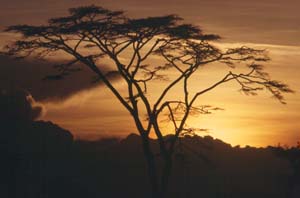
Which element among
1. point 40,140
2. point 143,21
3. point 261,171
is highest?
point 143,21

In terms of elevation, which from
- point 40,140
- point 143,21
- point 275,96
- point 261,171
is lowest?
point 261,171

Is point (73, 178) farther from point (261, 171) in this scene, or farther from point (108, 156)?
point (261, 171)

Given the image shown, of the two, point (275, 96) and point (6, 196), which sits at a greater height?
point (275, 96)

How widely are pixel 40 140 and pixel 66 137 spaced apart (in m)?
11.3

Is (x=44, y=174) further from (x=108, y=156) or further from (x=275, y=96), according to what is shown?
(x=275, y=96)

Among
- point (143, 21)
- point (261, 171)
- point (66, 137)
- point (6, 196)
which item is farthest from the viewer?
point (261, 171)

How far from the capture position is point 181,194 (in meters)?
93.4

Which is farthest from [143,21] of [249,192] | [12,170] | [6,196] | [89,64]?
[249,192]

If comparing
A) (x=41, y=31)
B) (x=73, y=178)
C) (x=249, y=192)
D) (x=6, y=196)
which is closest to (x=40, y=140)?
(x=73, y=178)

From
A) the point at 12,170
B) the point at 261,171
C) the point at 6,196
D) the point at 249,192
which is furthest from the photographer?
the point at 261,171

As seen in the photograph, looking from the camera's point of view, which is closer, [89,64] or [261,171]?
[89,64]

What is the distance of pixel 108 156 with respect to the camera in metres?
111

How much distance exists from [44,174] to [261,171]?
139 ft

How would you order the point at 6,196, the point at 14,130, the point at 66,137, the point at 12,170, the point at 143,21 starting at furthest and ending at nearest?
the point at 66,137
the point at 14,130
the point at 12,170
the point at 6,196
the point at 143,21
